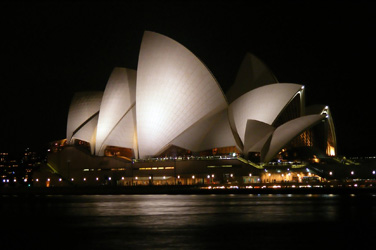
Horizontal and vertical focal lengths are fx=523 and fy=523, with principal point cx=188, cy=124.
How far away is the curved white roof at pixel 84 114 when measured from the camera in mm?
64500

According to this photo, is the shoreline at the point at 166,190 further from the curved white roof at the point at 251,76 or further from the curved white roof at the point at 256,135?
the curved white roof at the point at 251,76

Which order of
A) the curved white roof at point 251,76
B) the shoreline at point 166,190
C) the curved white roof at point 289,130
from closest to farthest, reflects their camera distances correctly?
the shoreline at point 166,190
the curved white roof at point 289,130
the curved white roof at point 251,76

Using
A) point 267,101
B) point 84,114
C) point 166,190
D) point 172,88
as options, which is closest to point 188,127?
point 172,88

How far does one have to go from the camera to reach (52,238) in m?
19.1

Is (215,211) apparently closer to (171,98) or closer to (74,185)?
(171,98)

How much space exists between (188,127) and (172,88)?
15.8 ft

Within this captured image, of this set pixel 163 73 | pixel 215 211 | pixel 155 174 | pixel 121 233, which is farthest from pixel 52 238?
pixel 155 174

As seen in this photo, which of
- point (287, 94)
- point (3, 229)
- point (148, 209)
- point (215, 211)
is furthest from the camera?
point (287, 94)

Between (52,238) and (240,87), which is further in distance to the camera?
(240,87)

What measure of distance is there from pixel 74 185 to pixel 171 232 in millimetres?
46670

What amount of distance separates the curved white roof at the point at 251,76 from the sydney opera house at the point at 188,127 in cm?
11

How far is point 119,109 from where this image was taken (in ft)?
194

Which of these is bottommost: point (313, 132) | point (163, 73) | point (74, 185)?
point (74, 185)

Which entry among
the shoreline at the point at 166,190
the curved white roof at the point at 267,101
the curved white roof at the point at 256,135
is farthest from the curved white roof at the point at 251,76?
the shoreline at the point at 166,190
